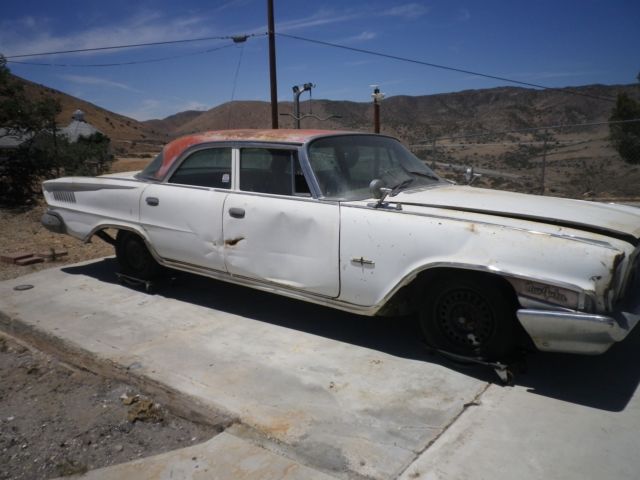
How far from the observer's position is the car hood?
10.0ft

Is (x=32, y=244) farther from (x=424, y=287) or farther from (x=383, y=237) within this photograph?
(x=424, y=287)

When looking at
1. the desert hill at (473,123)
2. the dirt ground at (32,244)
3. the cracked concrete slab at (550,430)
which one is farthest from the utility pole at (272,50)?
the cracked concrete slab at (550,430)

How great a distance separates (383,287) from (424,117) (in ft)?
275

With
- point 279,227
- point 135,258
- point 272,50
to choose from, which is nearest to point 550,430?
point 279,227

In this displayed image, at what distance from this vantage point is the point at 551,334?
9.16ft

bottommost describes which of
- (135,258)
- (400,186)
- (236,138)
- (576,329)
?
(135,258)

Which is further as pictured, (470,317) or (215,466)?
(470,317)

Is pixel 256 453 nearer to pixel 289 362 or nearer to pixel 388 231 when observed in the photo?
pixel 289 362

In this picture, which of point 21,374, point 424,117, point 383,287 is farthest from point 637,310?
point 424,117

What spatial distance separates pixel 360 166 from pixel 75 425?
2603 mm

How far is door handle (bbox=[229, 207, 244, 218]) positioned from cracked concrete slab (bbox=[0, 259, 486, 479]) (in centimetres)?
90

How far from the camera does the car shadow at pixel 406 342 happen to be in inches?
120

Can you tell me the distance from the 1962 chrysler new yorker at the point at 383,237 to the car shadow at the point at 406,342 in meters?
0.24

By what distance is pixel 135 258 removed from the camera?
5.12 meters
